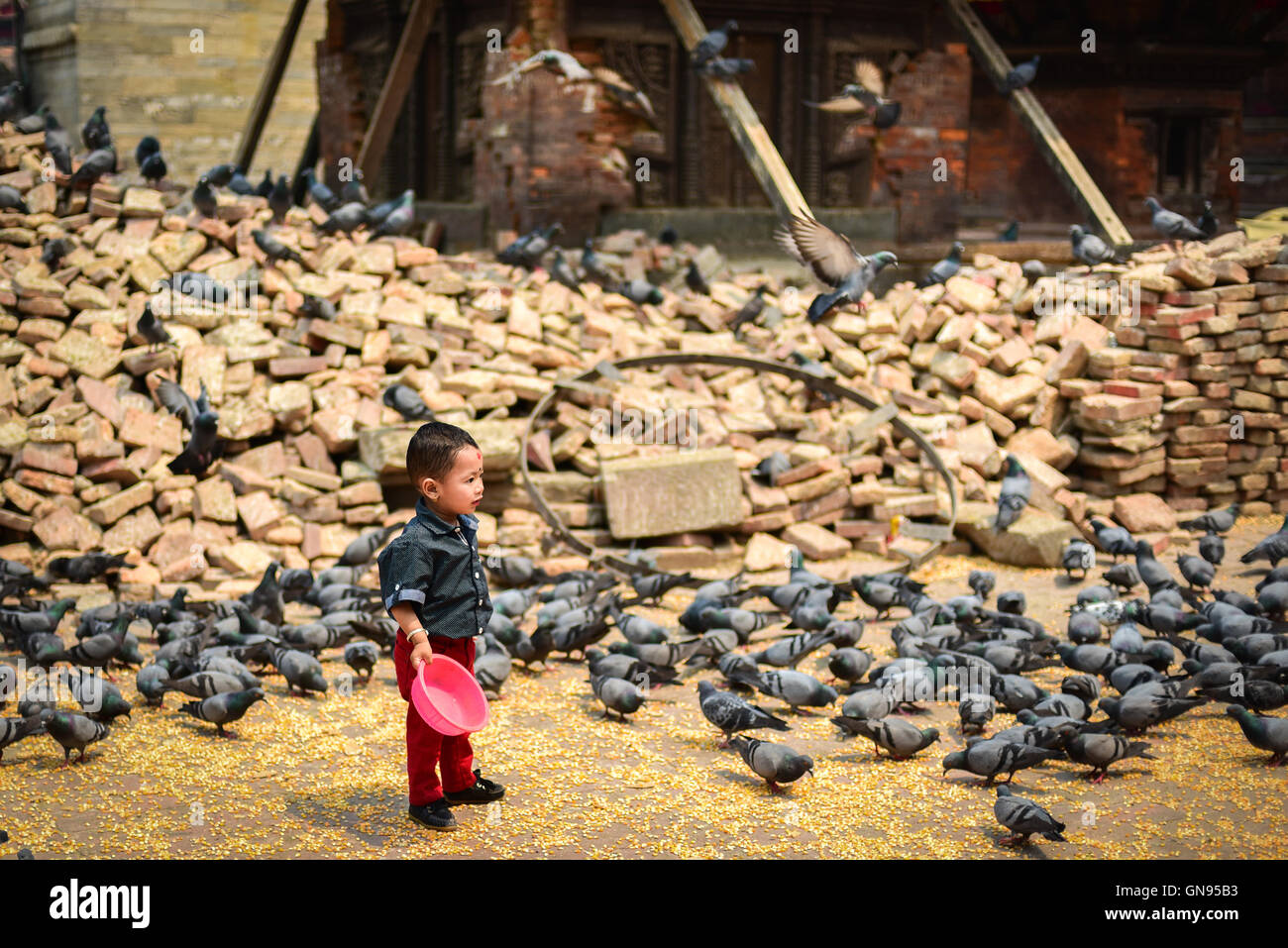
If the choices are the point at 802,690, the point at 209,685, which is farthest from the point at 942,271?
the point at 209,685

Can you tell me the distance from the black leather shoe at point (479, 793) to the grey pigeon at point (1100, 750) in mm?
2197

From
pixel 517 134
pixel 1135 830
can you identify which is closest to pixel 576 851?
pixel 1135 830

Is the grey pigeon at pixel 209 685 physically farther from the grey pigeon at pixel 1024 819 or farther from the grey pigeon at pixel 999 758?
the grey pigeon at pixel 1024 819

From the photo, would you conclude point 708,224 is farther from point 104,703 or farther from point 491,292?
point 104,703

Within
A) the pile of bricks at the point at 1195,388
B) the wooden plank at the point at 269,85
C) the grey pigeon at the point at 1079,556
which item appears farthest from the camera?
the wooden plank at the point at 269,85

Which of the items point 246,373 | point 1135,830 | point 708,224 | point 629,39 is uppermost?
point 629,39

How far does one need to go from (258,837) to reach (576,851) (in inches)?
43.4

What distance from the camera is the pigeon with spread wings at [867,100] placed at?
11641mm

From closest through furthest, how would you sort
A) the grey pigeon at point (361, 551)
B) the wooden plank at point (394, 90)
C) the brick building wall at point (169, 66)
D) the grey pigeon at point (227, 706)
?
the grey pigeon at point (227, 706)
the grey pigeon at point (361, 551)
the wooden plank at point (394, 90)
the brick building wall at point (169, 66)

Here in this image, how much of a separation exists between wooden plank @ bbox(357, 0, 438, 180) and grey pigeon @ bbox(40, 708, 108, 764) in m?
8.62

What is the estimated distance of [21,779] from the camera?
5.23m

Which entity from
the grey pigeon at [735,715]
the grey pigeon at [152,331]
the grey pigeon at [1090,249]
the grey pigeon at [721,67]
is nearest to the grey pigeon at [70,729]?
the grey pigeon at [735,715]

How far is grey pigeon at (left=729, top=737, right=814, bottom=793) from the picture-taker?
5.05 metres

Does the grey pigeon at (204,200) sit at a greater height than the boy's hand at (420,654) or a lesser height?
greater
